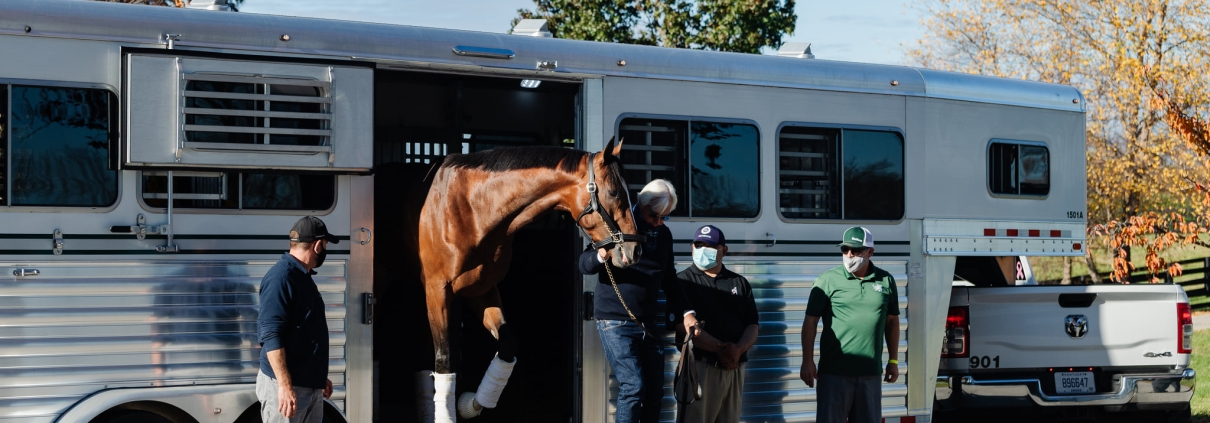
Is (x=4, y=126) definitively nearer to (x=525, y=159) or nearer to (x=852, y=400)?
(x=525, y=159)

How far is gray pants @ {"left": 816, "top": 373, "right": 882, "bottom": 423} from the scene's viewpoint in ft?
21.3

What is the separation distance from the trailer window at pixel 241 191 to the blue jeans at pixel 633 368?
1.64m

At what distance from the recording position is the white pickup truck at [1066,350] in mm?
7758

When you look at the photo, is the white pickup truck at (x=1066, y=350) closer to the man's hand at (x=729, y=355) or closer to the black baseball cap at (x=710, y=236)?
the man's hand at (x=729, y=355)

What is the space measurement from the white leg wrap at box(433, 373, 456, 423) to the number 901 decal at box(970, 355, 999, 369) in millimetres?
3597

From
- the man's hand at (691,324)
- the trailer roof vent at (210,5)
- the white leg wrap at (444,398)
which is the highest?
the trailer roof vent at (210,5)

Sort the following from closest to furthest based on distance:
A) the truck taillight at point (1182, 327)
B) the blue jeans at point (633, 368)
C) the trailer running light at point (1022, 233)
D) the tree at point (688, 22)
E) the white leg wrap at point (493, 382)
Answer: the blue jeans at point (633, 368) → the white leg wrap at point (493, 382) → the trailer running light at point (1022, 233) → the truck taillight at point (1182, 327) → the tree at point (688, 22)

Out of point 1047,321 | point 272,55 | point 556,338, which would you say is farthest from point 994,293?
point 272,55

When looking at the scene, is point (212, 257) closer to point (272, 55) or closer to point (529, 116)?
point (272, 55)

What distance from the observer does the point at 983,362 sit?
7.83 m

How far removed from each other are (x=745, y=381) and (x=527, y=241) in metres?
2.10

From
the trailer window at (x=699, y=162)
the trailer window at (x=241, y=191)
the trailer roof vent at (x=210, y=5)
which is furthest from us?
the trailer window at (x=699, y=162)

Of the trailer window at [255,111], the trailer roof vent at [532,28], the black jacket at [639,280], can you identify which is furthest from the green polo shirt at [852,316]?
the trailer window at [255,111]

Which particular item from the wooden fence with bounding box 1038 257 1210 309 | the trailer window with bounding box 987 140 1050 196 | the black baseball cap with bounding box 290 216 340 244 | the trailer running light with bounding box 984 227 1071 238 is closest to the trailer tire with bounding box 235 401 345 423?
the black baseball cap with bounding box 290 216 340 244
